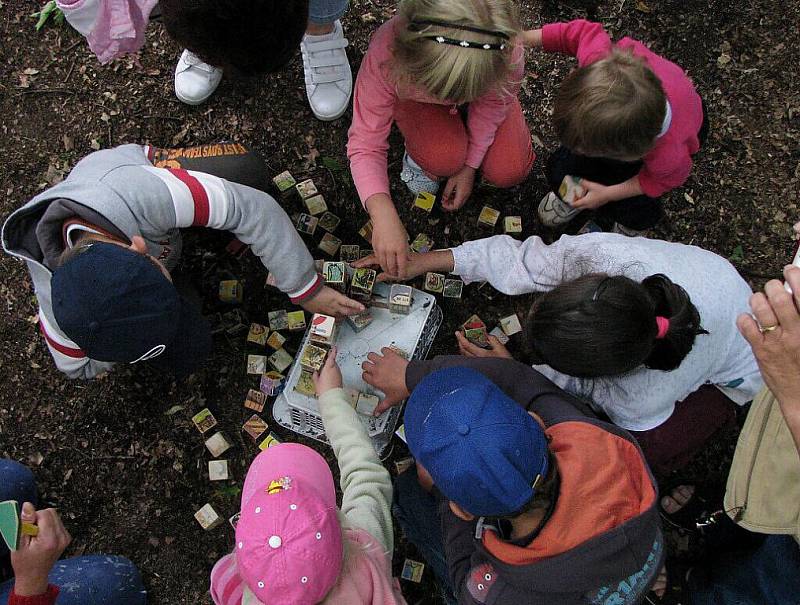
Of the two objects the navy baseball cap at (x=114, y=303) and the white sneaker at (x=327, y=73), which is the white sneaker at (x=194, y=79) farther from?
the navy baseball cap at (x=114, y=303)

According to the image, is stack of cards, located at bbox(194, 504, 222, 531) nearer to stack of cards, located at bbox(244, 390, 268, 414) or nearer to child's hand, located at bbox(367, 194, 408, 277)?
stack of cards, located at bbox(244, 390, 268, 414)

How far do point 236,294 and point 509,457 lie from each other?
1.92 m

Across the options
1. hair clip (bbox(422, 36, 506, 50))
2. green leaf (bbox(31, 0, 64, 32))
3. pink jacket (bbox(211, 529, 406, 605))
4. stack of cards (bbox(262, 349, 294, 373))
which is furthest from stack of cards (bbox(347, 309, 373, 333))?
green leaf (bbox(31, 0, 64, 32))

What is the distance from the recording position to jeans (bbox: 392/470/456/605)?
9.12ft

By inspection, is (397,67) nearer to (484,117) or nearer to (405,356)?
(484,117)

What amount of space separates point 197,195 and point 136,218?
10.2 inches

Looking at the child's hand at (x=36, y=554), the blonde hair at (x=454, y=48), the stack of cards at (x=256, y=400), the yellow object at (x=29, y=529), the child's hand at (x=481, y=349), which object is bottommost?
the stack of cards at (x=256, y=400)

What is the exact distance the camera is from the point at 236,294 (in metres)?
3.29

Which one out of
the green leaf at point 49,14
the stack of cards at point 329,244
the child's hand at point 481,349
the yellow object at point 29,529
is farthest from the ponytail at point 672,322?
the green leaf at point 49,14

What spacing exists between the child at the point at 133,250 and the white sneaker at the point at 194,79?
554 mm

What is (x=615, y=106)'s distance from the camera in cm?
237

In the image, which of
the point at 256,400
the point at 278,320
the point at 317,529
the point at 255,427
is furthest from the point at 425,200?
the point at 317,529

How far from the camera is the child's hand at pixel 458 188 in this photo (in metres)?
3.17

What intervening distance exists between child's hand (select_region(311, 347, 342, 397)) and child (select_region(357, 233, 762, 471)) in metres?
0.58
